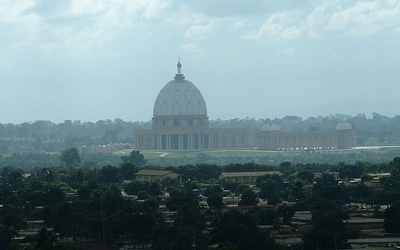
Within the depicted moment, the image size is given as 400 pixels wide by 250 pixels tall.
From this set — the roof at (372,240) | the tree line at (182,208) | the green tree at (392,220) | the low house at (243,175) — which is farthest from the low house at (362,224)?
the low house at (243,175)

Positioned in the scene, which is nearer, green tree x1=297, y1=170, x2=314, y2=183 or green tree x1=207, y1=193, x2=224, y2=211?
green tree x1=207, y1=193, x2=224, y2=211

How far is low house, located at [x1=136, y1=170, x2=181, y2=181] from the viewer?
120 m

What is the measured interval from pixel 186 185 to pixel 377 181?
15368 millimetres

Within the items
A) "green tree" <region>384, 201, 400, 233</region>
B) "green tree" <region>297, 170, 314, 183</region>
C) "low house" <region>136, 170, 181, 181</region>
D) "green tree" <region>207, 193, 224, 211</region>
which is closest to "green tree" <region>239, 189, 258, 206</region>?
"green tree" <region>207, 193, 224, 211</region>

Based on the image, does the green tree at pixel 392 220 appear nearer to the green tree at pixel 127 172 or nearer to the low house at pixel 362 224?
the low house at pixel 362 224

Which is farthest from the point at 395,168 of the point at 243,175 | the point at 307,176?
the point at 243,175

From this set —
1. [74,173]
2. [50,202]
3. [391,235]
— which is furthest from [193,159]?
[391,235]

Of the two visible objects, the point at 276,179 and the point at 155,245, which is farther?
the point at 276,179

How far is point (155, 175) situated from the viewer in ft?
396

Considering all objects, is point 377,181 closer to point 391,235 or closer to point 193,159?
point 391,235

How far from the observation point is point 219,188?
341 feet

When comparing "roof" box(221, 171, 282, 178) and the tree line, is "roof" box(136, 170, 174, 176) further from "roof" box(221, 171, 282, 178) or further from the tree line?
"roof" box(221, 171, 282, 178)

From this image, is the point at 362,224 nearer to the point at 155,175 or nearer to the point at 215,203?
the point at 215,203

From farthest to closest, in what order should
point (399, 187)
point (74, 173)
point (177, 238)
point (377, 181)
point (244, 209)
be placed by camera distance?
point (74, 173)
point (377, 181)
point (399, 187)
point (244, 209)
point (177, 238)
